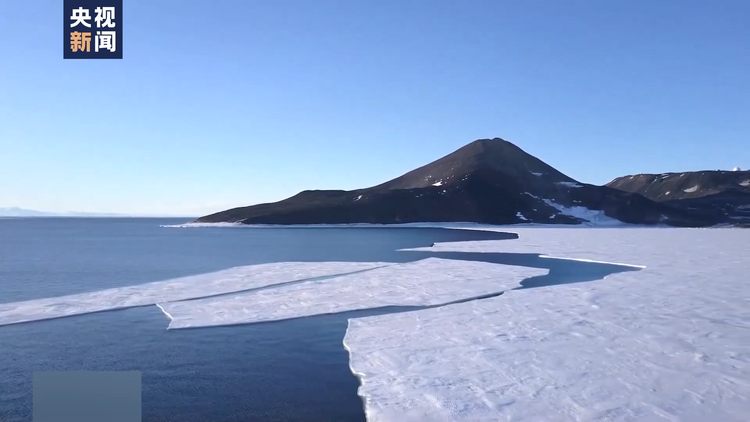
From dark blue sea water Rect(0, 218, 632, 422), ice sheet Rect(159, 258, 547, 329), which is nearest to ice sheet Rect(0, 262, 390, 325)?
dark blue sea water Rect(0, 218, 632, 422)

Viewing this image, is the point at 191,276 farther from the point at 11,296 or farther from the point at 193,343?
the point at 193,343

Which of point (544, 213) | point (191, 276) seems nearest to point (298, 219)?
point (544, 213)

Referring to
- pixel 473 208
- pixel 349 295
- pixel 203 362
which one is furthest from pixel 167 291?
pixel 473 208

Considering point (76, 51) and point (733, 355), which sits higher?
point (76, 51)

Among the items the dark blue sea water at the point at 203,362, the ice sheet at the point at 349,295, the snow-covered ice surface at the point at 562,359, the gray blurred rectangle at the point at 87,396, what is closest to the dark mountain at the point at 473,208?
the ice sheet at the point at 349,295

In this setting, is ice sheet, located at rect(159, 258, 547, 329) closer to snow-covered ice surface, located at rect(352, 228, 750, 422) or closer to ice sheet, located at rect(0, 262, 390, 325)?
ice sheet, located at rect(0, 262, 390, 325)
